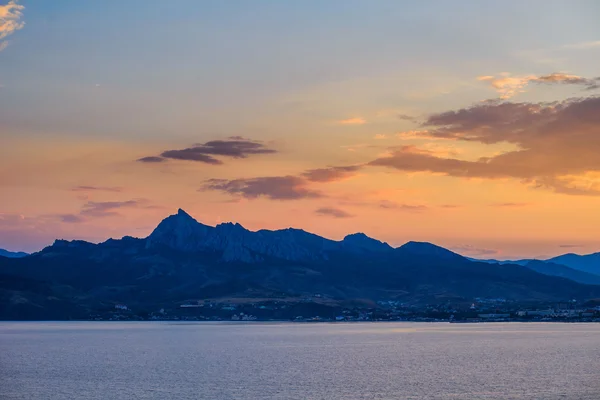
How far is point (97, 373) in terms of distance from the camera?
184m

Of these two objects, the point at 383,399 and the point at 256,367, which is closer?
the point at 383,399

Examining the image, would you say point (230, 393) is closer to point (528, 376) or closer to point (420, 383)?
point (420, 383)

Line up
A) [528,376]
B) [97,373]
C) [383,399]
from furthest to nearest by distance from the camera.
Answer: [97,373] → [528,376] → [383,399]

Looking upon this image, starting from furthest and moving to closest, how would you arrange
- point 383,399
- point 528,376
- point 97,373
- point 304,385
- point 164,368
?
1. point 164,368
2. point 97,373
3. point 528,376
4. point 304,385
5. point 383,399

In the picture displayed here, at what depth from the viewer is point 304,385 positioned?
513 ft

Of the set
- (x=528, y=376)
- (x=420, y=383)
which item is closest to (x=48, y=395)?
(x=420, y=383)

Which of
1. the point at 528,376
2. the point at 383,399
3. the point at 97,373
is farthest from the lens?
the point at 97,373

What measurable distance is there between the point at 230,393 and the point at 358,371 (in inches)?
1956

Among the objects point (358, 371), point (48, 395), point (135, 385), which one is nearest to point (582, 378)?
point (358, 371)

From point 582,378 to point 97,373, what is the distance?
106872 mm

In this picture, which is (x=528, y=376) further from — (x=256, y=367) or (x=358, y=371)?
(x=256, y=367)

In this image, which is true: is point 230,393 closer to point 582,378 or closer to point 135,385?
point 135,385

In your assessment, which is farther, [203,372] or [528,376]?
[203,372]

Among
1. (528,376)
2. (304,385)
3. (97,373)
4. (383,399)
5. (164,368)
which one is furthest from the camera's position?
(164,368)
